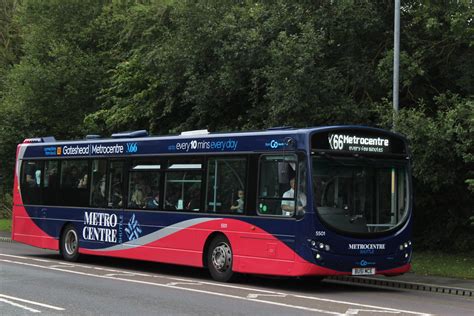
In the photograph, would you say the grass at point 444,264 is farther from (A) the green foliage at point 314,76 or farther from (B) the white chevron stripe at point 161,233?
(B) the white chevron stripe at point 161,233

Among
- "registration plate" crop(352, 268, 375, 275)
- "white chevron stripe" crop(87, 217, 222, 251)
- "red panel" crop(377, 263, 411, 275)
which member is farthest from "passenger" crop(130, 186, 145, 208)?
"red panel" crop(377, 263, 411, 275)

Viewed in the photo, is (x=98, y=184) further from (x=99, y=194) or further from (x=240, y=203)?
(x=240, y=203)

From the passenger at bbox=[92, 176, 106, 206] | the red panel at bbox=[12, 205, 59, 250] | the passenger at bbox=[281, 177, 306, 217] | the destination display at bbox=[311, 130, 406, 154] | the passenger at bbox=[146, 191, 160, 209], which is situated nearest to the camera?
the passenger at bbox=[281, 177, 306, 217]

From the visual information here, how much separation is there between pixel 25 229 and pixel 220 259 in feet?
26.8

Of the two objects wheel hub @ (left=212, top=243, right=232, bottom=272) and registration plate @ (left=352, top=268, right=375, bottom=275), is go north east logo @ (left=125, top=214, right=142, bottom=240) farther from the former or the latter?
registration plate @ (left=352, top=268, right=375, bottom=275)

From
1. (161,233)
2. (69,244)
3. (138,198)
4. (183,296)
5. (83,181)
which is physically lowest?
(183,296)

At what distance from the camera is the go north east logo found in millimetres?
16502

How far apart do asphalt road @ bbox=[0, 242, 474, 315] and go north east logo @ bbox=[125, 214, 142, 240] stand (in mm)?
856

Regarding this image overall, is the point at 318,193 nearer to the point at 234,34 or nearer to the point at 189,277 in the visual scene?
the point at 189,277

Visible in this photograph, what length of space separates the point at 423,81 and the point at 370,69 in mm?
1689

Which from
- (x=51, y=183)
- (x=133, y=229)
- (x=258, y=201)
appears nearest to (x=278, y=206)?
(x=258, y=201)

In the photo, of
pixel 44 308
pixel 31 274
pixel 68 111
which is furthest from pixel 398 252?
pixel 68 111

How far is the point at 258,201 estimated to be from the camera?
13.7m

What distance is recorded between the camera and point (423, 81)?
2047 cm
